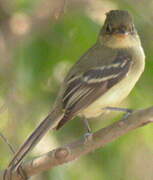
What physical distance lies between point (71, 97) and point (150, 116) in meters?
0.93

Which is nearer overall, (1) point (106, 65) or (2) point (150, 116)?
(2) point (150, 116)

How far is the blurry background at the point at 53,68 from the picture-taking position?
3.77 metres

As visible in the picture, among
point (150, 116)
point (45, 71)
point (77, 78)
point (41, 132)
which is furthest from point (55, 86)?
point (150, 116)

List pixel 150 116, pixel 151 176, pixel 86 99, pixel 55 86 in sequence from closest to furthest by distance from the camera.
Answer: pixel 150 116 < pixel 86 99 < pixel 55 86 < pixel 151 176

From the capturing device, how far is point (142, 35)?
171 inches

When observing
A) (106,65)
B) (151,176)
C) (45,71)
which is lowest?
(151,176)

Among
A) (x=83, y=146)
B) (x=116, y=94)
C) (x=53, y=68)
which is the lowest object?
(x=116, y=94)

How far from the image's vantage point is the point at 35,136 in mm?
3523

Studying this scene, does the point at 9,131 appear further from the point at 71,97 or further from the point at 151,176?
the point at 151,176

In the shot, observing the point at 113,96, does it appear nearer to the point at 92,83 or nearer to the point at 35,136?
the point at 92,83

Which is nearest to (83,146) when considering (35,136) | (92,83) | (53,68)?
(35,136)

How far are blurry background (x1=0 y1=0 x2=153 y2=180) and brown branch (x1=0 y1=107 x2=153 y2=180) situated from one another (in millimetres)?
619

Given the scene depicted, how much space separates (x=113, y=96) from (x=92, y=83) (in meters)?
0.22

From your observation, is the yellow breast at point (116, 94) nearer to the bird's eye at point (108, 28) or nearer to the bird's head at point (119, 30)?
the bird's head at point (119, 30)
